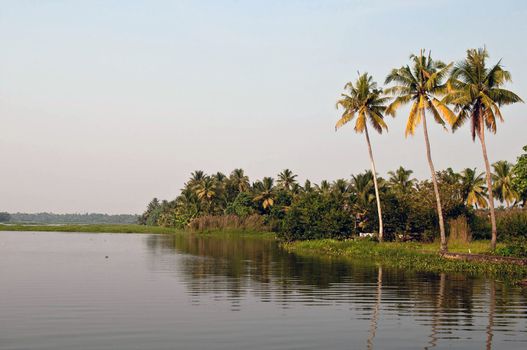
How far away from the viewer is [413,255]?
39.6 meters

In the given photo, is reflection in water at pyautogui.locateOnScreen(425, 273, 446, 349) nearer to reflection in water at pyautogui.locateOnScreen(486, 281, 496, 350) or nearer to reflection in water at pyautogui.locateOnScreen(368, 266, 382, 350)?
reflection in water at pyautogui.locateOnScreen(486, 281, 496, 350)

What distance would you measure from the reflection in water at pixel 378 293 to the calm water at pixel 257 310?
45mm

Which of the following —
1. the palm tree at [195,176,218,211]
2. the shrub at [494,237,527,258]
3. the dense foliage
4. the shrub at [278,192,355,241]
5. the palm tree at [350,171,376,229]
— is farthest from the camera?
the palm tree at [195,176,218,211]

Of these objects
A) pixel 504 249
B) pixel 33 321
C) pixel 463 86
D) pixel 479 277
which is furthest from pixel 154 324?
pixel 463 86

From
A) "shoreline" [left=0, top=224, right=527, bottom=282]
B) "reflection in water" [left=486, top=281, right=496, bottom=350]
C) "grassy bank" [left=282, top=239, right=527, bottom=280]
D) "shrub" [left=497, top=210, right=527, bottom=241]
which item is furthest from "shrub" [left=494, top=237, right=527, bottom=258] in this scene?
"reflection in water" [left=486, top=281, right=496, bottom=350]

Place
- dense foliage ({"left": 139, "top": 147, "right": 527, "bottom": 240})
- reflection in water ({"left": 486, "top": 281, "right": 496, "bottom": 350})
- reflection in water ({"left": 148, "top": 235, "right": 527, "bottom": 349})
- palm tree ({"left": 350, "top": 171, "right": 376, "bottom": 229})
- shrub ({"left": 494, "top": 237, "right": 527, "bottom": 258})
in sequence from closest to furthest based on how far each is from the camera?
reflection in water ({"left": 486, "top": 281, "right": 496, "bottom": 350}), reflection in water ({"left": 148, "top": 235, "right": 527, "bottom": 349}), shrub ({"left": 494, "top": 237, "right": 527, "bottom": 258}), dense foliage ({"left": 139, "top": 147, "right": 527, "bottom": 240}), palm tree ({"left": 350, "top": 171, "right": 376, "bottom": 229})

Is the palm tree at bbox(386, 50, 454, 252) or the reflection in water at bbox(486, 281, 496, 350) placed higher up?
the palm tree at bbox(386, 50, 454, 252)

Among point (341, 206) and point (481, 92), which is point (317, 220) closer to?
point (341, 206)

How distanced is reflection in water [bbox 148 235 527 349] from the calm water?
0.04 meters

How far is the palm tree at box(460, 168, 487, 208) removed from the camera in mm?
76750

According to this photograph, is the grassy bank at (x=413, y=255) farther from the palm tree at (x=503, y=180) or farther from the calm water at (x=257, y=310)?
the palm tree at (x=503, y=180)

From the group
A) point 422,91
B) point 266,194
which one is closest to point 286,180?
point 266,194

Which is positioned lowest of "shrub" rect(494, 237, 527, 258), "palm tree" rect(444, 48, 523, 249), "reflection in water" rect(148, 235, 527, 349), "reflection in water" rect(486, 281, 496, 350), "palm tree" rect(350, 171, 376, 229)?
"reflection in water" rect(148, 235, 527, 349)

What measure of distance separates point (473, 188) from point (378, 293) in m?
59.0
